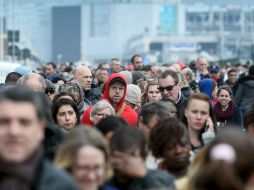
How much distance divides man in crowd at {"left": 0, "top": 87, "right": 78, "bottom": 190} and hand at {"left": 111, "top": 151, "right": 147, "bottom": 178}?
97cm

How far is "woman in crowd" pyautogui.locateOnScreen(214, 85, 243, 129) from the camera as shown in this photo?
14.6 m

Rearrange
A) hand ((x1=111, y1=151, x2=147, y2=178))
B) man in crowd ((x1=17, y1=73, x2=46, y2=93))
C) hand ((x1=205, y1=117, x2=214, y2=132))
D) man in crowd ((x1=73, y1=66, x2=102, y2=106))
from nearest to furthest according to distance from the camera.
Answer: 1. hand ((x1=111, y1=151, x2=147, y2=178))
2. hand ((x1=205, y1=117, x2=214, y2=132))
3. man in crowd ((x1=17, y1=73, x2=46, y2=93))
4. man in crowd ((x1=73, y1=66, x2=102, y2=106))

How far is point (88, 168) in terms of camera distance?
6.48 m

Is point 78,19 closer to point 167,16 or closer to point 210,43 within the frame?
point 167,16

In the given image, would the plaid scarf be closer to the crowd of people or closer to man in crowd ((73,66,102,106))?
man in crowd ((73,66,102,106))

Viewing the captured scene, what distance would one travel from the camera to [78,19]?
16662 cm

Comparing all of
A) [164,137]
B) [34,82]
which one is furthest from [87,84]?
[164,137]

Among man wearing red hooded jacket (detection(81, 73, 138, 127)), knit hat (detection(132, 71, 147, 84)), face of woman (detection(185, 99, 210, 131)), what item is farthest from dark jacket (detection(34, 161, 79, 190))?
knit hat (detection(132, 71, 147, 84))

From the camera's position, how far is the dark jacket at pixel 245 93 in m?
16.8

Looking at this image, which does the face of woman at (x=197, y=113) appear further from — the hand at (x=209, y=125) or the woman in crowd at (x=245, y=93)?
the woman in crowd at (x=245, y=93)

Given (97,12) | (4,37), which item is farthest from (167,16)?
(4,37)

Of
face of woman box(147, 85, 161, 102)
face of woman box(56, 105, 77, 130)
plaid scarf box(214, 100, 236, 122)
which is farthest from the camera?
plaid scarf box(214, 100, 236, 122)

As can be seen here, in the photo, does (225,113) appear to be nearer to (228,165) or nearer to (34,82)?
(34,82)

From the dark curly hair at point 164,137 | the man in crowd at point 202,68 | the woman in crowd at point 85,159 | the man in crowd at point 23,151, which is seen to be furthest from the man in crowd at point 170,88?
the man in crowd at point 202,68
